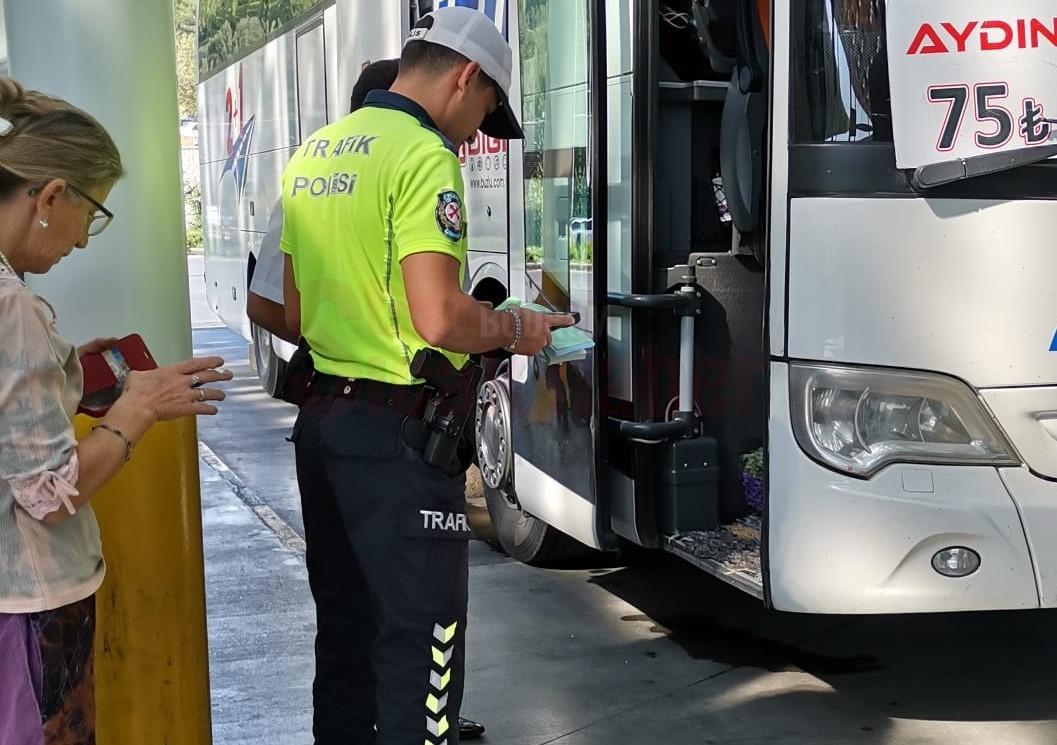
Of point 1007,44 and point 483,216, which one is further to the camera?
point 483,216

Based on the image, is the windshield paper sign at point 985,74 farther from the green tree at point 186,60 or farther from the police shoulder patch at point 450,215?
the green tree at point 186,60

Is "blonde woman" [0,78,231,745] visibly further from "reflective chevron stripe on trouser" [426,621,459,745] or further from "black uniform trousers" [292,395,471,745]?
"reflective chevron stripe on trouser" [426,621,459,745]

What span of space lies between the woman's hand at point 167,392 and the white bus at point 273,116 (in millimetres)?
3181

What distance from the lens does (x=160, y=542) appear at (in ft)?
10.5

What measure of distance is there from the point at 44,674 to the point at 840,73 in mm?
2508

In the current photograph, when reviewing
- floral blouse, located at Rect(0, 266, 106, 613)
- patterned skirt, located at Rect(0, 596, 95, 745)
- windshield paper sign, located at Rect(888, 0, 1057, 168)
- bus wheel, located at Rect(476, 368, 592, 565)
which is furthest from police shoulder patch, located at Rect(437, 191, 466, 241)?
bus wheel, located at Rect(476, 368, 592, 565)

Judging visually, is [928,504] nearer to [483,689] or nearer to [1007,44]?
[1007,44]

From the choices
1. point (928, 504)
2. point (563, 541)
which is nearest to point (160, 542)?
point (928, 504)

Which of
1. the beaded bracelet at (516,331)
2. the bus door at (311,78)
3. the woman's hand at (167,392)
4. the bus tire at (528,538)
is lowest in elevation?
the bus tire at (528,538)

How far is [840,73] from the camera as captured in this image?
3668 millimetres

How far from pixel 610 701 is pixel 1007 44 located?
2.38 m

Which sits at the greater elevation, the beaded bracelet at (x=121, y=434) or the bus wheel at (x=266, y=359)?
the beaded bracelet at (x=121, y=434)

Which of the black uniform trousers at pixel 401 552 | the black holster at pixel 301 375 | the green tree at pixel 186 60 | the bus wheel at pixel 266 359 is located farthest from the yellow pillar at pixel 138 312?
the green tree at pixel 186 60

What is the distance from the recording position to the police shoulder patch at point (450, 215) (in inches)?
112
